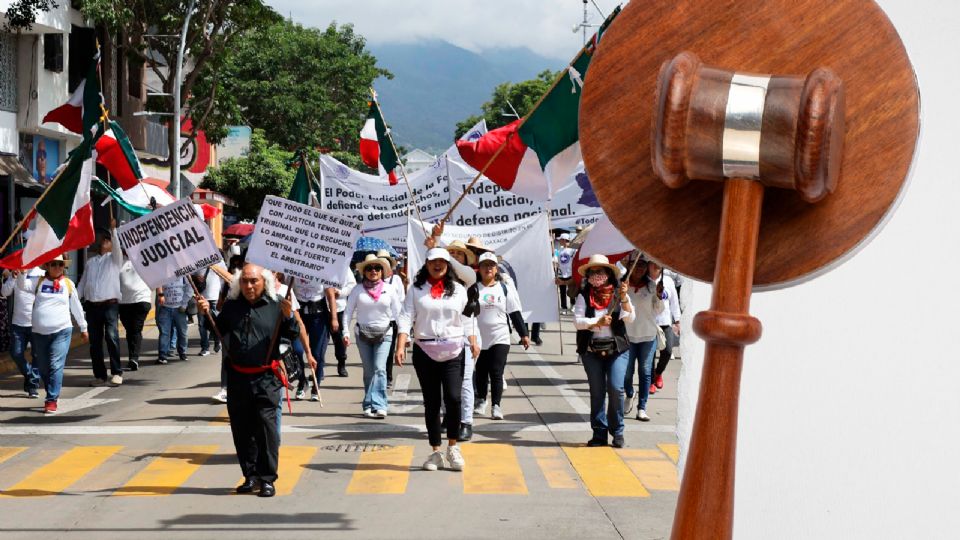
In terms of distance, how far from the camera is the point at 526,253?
43.6 feet

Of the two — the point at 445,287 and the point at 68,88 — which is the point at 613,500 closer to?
the point at 445,287

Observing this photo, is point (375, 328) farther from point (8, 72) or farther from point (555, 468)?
point (8, 72)

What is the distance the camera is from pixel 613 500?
8750 mm

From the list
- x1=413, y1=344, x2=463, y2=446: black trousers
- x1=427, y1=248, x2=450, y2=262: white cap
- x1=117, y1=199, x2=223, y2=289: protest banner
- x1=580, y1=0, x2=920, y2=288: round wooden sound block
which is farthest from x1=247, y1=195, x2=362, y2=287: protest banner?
x1=580, y1=0, x2=920, y2=288: round wooden sound block

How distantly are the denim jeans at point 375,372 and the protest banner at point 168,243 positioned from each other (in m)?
3.28

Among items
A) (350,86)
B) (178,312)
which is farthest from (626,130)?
(350,86)

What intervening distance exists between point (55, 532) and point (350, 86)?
188ft

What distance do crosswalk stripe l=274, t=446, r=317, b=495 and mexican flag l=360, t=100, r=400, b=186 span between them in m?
4.17

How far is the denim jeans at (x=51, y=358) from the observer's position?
527 inches

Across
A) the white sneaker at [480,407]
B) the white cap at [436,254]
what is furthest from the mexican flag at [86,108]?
the white sneaker at [480,407]

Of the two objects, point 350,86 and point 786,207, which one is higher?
point 350,86

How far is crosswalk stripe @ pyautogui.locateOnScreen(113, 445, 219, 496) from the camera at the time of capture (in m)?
9.19

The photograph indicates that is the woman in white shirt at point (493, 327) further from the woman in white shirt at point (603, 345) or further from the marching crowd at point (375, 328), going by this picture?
the woman in white shirt at point (603, 345)

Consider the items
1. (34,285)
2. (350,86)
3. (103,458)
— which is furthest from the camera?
(350,86)
